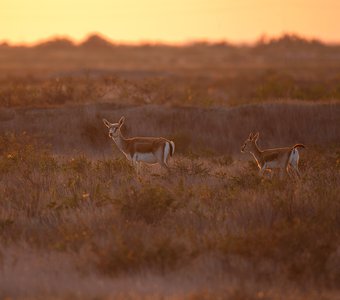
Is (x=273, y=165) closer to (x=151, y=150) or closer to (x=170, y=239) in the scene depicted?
(x=151, y=150)

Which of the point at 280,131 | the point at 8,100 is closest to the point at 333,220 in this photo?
the point at 280,131

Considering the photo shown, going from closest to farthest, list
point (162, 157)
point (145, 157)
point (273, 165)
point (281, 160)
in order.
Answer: point (281, 160) → point (273, 165) → point (162, 157) → point (145, 157)

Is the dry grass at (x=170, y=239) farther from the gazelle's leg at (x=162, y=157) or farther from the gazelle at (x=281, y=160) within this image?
the gazelle's leg at (x=162, y=157)

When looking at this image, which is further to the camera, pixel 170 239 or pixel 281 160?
pixel 281 160

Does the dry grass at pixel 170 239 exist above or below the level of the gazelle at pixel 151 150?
below

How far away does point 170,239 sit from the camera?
11617mm

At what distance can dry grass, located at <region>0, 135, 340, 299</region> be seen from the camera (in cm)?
1052

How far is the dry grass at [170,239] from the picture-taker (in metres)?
10.5

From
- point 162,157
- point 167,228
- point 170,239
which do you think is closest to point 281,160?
point 162,157

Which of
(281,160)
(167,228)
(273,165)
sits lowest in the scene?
(167,228)

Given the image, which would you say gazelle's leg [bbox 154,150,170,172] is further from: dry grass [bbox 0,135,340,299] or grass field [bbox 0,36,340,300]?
dry grass [bbox 0,135,340,299]

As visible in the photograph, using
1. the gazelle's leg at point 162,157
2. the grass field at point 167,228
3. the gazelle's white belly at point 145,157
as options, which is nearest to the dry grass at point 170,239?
the grass field at point 167,228

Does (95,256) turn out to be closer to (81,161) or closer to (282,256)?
(282,256)

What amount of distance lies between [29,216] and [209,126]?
11882 millimetres
